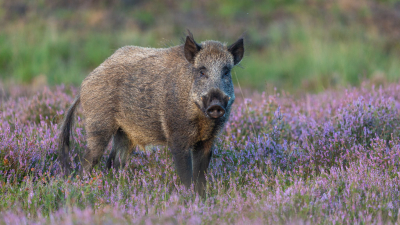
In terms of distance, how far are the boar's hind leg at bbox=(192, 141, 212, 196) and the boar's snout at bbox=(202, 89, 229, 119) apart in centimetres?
68

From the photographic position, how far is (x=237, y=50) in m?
4.75

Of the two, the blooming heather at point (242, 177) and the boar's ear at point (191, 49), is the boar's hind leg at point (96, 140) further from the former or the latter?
the boar's ear at point (191, 49)

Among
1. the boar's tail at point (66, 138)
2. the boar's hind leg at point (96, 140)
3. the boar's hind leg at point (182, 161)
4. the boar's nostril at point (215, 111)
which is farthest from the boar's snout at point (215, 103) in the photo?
the boar's tail at point (66, 138)

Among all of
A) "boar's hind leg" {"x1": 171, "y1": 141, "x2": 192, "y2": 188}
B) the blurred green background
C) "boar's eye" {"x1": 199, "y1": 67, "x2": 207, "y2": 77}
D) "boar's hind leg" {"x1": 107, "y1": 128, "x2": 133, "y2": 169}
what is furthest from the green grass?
"boar's hind leg" {"x1": 171, "y1": 141, "x2": 192, "y2": 188}

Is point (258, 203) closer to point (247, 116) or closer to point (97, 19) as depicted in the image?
point (247, 116)

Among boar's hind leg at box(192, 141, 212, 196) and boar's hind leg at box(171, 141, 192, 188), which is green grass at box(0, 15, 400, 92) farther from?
boar's hind leg at box(171, 141, 192, 188)

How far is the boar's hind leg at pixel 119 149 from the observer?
5.38m

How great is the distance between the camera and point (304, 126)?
20.3ft

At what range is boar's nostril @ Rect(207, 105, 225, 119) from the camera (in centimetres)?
401

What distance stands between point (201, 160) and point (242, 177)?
0.47 m

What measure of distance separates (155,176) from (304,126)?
244 centimetres

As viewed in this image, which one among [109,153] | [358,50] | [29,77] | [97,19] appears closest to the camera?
[109,153]

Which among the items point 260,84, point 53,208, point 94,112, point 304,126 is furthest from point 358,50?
point 53,208

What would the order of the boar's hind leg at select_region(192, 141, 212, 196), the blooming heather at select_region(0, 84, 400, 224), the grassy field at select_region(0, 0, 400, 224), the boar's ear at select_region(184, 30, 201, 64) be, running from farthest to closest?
the boar's hind leg at select_region(192, 141, 212, 196)
the boar's ear at select_region(184, 30, 201, 64)
the grassy field at select_region(0, 0, 400, 224)
the blooming heather at select_region(0, 84, 400, 224)
